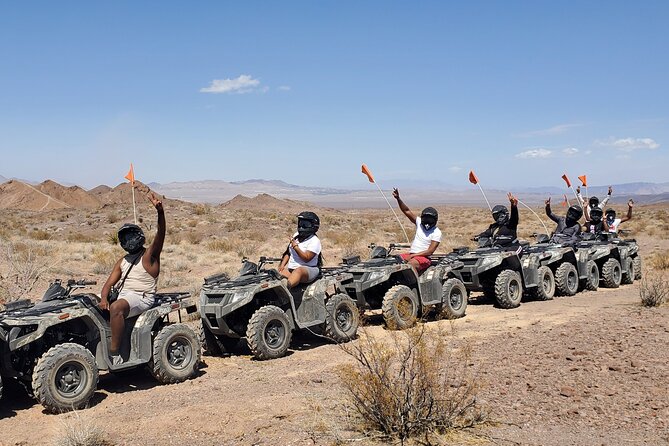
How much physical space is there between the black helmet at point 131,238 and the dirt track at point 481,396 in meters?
1.68

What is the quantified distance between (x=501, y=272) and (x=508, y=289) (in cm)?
39

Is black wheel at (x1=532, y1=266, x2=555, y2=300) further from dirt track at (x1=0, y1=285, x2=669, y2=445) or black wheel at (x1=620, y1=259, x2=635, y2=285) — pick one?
dirt track at (x1=0, y1=285, x2=669, y2=445)

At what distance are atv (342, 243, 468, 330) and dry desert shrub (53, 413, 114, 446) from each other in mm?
5071

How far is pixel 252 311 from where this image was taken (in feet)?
31.5

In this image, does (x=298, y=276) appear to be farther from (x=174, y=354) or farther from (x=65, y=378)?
(x=65, y=378)

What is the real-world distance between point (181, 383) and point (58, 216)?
39.4 meters

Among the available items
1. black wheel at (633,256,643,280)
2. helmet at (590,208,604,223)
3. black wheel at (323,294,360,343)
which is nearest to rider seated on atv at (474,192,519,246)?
helmet at (590,208,604,223)

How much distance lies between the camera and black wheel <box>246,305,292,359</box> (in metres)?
8.78

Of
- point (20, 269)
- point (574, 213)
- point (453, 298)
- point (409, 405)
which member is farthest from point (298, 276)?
point (574, 213)

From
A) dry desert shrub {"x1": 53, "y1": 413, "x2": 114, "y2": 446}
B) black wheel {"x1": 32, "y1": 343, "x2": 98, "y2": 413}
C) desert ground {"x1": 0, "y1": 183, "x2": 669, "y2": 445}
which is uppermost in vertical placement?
black wheel {"x1": 32, "y1": 343, "x2": 98, "y2": 413}

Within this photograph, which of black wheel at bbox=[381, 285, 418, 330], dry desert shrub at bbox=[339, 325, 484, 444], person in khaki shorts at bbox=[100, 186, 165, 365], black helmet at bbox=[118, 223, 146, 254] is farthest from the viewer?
black wheel at bbox=[381, 285, 418, 330]

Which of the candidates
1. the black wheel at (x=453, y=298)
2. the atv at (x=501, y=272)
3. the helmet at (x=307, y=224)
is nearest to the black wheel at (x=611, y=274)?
the atv at (x=501, y=272)

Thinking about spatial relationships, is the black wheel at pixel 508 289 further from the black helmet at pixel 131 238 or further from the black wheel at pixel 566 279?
the black helmet at pixel 131 238

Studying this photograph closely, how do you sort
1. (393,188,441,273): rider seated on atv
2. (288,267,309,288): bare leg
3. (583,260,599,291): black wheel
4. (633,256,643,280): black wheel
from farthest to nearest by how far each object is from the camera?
1. (633,256,643,280): black wheel
2. (583,260,599,291): black wheel
3. (393,188,441,273): rider seated on atv
4. (288,267,309,288): bare leg
